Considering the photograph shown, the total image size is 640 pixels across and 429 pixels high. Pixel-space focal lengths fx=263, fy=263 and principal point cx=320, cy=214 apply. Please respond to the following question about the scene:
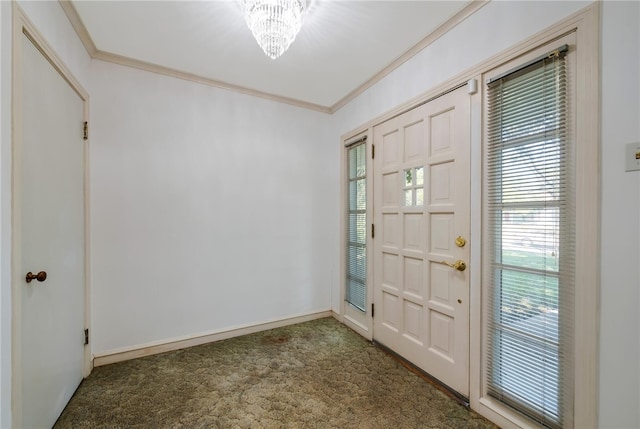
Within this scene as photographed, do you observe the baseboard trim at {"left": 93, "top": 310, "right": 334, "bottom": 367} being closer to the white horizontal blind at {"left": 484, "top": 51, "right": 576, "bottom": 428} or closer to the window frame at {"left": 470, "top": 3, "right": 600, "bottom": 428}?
the white horizontal blind at {"left": 484, "top": 51, "right": 576, "bottom": 428}

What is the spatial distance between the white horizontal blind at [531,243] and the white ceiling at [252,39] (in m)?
0.82

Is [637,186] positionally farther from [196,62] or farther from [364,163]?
[196,62]

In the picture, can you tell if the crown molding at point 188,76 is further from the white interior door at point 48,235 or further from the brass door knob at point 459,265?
the brass door knob at point 459,265

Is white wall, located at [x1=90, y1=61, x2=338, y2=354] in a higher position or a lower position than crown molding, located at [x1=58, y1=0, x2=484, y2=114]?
lower

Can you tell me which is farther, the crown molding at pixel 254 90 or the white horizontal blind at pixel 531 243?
the crown molding at pixel 254 90

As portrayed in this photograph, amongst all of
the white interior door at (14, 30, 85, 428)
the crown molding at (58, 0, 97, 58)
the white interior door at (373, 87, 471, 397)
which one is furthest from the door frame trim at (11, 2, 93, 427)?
the white interior door at (373, 87, 471, 397)

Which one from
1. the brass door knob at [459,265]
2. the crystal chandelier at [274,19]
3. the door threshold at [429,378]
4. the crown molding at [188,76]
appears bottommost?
the door threshold at [429,378]

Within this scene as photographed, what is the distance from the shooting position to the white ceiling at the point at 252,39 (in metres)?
1.74

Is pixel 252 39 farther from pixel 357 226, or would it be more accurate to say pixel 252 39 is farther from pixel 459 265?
pixel 459 265

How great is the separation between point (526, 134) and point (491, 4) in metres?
0.86

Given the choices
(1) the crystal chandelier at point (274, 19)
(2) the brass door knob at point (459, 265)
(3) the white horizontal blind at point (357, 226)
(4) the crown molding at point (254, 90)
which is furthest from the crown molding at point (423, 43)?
(2) the brass door knob at point (459, 265)

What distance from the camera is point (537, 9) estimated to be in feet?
4.60

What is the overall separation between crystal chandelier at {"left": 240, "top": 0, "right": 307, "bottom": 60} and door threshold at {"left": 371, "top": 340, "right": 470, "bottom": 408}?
8.44 feet

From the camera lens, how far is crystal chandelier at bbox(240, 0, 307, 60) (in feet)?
5.09
